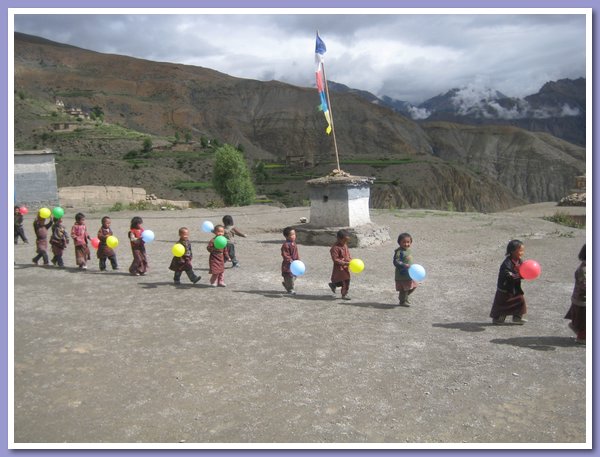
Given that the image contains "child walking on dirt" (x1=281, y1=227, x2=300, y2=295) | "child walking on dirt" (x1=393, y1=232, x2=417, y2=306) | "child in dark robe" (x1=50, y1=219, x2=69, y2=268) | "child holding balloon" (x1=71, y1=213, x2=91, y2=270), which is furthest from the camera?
"child in dark robe" (x1=50, y1=219, x2=69, y2=268)

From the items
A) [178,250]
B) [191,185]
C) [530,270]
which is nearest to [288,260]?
[178,250]

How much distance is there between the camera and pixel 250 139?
104375 mm

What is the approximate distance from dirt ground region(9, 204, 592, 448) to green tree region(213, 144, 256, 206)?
31.9m

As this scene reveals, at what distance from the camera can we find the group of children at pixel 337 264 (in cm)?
661

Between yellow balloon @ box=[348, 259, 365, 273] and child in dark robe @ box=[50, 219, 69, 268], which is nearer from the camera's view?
yellow balloon @ box=[348, 259, 365, 273]

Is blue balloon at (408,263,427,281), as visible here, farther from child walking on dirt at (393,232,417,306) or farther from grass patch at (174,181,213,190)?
grass patch at (174,181,213,190)

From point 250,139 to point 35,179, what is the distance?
77.7 meters

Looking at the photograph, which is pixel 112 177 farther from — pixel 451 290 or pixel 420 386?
pixel 420 386

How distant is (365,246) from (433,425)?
1078cm

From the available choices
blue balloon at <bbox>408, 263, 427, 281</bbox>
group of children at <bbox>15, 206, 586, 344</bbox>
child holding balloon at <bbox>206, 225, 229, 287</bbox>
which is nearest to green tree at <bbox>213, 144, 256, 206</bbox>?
group of children at <bbox>15, 206, 586, 344</bbox>

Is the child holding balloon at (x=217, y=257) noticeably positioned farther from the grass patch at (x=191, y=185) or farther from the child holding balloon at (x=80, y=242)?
the grass patch at (x=191, y=185)

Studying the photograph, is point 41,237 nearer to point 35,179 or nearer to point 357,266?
point 357,266

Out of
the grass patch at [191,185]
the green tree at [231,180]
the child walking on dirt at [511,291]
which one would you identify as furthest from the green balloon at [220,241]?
the grass patch at [191,185]

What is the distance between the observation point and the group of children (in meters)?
6.61
